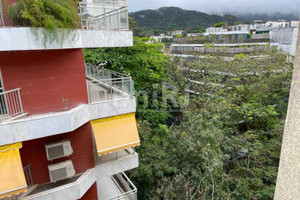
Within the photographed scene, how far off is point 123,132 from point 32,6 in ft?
15.8

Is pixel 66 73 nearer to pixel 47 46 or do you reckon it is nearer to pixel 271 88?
pixel 47 46

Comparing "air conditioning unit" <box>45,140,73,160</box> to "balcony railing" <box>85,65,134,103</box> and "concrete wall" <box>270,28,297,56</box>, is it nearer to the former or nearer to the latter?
"balcony railing" <box>85,65,134,103</box>

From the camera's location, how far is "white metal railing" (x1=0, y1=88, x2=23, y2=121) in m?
6.00

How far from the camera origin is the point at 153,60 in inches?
643

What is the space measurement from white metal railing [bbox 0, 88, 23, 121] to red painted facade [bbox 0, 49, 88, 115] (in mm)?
141

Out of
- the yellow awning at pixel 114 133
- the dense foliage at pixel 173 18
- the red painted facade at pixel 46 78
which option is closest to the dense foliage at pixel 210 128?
the yellow awning at pixel 114 133

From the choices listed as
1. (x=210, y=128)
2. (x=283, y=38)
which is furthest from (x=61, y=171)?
(x=283, y=38)

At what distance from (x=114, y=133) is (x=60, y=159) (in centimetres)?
216

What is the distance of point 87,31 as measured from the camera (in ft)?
21.4

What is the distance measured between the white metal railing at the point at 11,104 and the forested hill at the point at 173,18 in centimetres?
10209

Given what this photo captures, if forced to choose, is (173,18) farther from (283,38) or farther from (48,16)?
(48,16)

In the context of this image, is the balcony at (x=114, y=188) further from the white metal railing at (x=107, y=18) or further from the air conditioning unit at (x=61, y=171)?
the white metal railing at (x=107, y=18)

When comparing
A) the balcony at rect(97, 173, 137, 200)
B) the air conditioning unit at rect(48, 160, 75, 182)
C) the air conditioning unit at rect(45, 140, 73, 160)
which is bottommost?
the balcony at rect(97, 173, 137, 200)

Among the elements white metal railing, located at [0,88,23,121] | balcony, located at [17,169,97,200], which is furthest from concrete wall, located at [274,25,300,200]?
white metal railing, located at [0,88,23,121]
